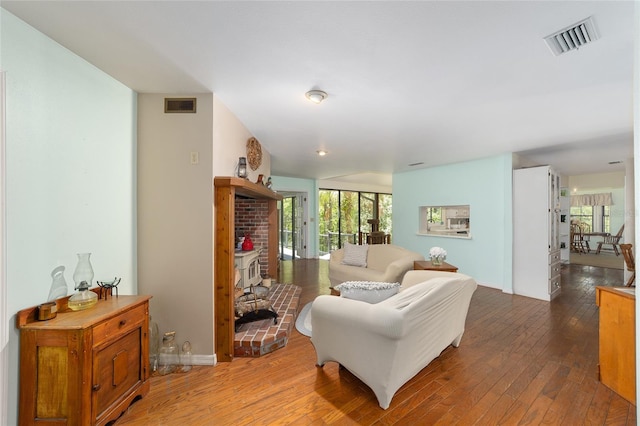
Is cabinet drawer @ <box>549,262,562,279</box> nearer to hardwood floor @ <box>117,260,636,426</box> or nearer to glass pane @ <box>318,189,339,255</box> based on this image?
hardwood floor @ <box>117,260,636,426</box>

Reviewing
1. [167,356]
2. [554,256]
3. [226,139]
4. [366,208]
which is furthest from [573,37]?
[366,208]

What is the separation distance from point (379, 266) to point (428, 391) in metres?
2.44

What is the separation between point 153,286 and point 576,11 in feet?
Result: 10.9

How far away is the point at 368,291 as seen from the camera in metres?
2.08

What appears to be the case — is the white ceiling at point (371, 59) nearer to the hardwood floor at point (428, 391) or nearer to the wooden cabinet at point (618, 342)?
the wooden cabinet at point (618, 342)

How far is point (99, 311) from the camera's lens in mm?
1631

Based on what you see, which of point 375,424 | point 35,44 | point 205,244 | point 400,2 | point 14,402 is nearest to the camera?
point 400,2

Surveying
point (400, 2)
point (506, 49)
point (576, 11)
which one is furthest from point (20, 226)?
point (576, 11)

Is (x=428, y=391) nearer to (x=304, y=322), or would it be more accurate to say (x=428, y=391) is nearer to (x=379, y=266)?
(x=304, y=322)

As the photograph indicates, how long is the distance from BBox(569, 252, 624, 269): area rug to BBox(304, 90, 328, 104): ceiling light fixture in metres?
8.43

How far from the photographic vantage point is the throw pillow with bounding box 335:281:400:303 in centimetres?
207

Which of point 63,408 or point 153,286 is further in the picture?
point 153,286

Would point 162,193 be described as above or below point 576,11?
below

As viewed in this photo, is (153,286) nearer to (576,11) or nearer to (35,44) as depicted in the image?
(35,44)
